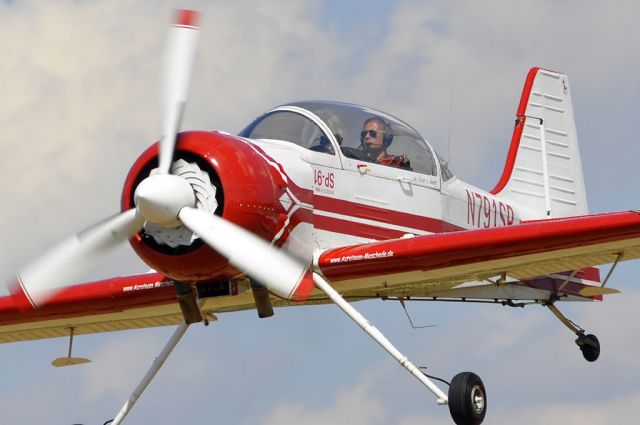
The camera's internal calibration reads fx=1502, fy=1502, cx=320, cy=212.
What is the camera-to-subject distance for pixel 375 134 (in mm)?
18109

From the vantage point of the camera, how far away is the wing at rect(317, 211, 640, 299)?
16.3 metres

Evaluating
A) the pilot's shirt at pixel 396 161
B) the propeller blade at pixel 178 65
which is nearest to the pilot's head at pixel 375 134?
the pilot's shirt at pixel 396 161

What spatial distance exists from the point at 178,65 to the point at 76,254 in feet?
7.78

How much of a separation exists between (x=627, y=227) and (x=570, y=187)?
22.2 ft

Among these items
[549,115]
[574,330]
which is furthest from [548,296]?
[549,115]

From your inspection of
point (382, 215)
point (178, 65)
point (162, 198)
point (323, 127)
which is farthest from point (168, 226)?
point (382, 215)

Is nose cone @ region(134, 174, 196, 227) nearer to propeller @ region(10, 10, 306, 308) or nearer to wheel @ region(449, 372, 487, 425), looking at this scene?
propeller @ region(10, 10, 306, 308)

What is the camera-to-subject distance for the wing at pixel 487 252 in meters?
16.3

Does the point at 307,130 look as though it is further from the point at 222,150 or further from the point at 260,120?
the point at 222,150

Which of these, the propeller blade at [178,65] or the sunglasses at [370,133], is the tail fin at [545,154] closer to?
the sunglasses at [370,133]

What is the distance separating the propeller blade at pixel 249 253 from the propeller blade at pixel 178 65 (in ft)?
3.59

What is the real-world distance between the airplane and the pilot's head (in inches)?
0.8

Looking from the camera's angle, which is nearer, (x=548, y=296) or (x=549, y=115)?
(x=548, y=296)

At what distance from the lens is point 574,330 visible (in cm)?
2070
